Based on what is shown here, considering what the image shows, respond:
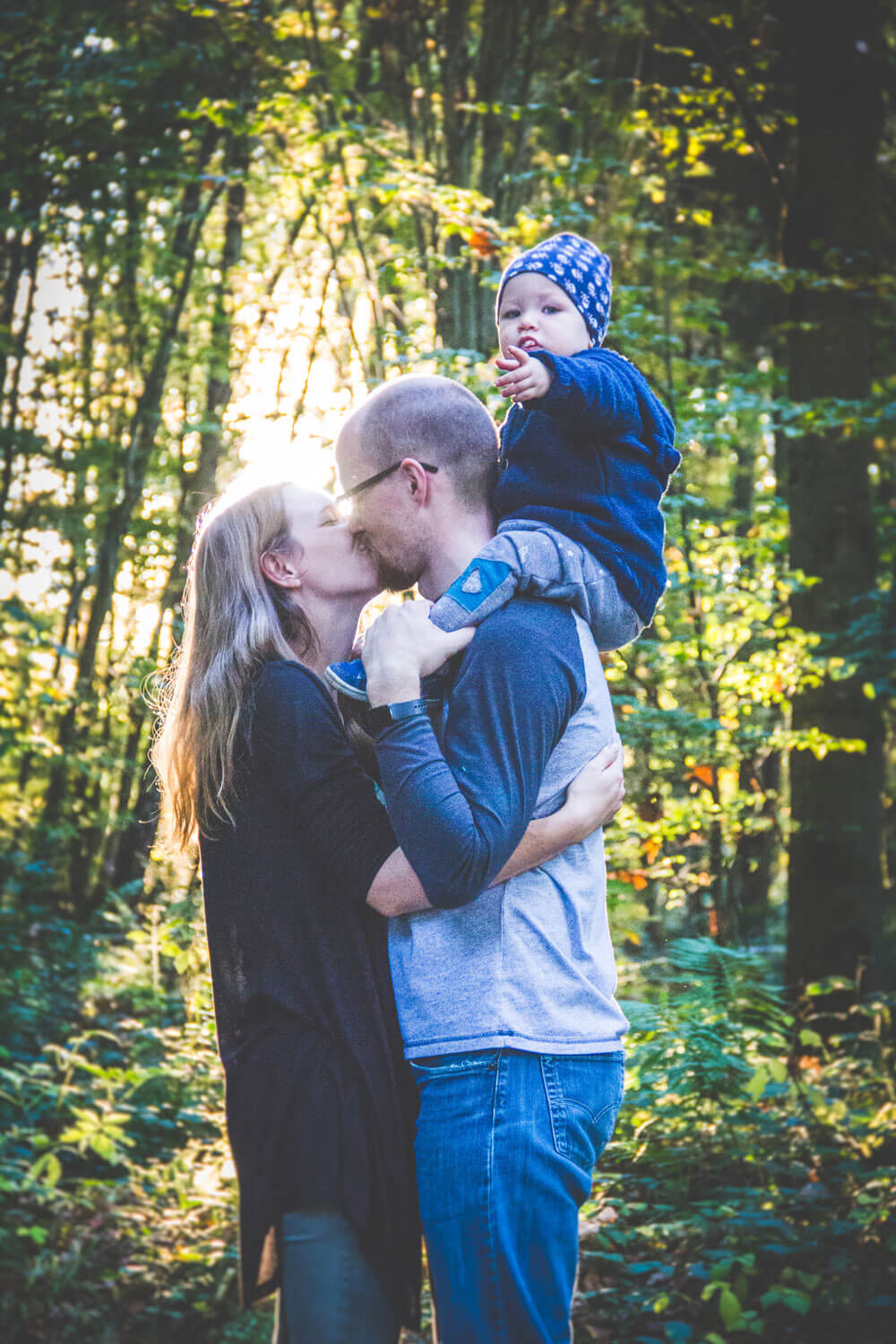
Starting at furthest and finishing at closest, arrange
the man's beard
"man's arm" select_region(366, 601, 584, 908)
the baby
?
the man's beard, the baby, "man's arm" select_region(366, 601, 584, 908)

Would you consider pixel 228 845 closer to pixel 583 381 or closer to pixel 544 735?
pixel 544 735

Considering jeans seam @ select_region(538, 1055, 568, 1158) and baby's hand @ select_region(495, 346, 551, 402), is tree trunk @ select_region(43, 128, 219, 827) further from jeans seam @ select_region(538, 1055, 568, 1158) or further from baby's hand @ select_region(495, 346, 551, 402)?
jeans seam @ select_region(538, 1055, 568, 1158)

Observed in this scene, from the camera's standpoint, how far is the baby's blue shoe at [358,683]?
1875 mm

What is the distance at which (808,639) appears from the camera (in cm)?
577

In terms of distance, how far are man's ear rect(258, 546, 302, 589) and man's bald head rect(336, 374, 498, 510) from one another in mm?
190

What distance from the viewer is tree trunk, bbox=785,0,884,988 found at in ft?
21.9

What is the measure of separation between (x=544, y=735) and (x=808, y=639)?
438cm

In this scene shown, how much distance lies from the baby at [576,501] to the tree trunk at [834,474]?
4860mm

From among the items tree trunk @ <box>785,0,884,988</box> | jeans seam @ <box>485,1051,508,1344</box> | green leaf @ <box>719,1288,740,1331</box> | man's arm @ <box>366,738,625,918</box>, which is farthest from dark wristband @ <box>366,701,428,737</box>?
tree trunk @ <box>785,0,884,988</box>

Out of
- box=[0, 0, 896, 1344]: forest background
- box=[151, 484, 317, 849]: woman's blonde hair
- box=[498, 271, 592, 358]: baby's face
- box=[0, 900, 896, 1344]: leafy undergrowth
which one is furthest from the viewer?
box=[0, 0, 896, 1344]: forest background

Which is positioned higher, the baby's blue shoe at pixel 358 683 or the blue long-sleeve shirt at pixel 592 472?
the blue long-sleeve shirt at pixel 592 472

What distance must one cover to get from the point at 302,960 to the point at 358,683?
0.47m

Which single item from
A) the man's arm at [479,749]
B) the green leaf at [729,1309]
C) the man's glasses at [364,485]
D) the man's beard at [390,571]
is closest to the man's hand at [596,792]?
the man's arm at [479,749]

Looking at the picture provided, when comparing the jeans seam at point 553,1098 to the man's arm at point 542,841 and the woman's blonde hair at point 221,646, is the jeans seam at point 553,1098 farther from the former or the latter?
the woman's blonde hair at point 221,646
